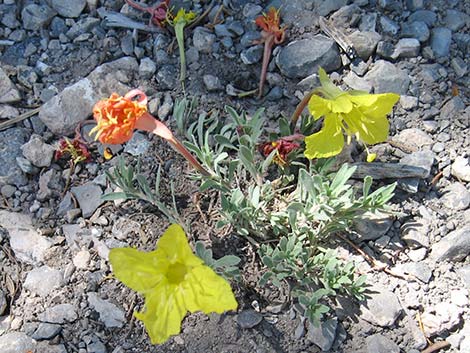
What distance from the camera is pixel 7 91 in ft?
11.3

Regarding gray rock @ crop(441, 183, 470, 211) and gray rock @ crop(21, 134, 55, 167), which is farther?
gray rock @ crop(21, 134, 55, 167)

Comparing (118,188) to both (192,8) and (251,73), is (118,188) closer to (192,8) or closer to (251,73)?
(251,73)

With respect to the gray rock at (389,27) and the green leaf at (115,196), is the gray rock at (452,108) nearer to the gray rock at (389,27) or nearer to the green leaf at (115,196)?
the gray rock at (389,27)

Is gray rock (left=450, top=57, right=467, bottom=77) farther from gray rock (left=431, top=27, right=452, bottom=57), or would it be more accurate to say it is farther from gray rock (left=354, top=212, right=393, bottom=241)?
gray rock (left=354, top=212, right=393, bottom=241)

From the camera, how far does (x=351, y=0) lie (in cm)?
368

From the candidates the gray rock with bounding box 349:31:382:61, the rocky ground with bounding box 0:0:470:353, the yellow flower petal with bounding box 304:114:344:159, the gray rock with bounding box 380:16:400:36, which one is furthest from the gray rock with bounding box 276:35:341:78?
the yellow flower petal with bounding box 304:114:344:159

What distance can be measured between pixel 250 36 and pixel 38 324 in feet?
6.00

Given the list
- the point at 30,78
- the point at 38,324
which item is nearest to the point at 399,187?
the point at 38,324

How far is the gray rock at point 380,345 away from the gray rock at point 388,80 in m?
1.30

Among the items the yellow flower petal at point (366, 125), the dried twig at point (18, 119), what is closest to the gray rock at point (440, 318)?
the yellow flower petal at point (366, 125)

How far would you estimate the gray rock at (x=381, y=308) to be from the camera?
9.34 feet

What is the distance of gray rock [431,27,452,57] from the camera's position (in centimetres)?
355

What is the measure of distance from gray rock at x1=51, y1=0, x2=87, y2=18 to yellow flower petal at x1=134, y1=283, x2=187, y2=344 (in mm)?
1903

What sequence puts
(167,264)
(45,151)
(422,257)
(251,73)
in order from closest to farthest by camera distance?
(167,264)
(422,257)
(45,151)
(251,73)
